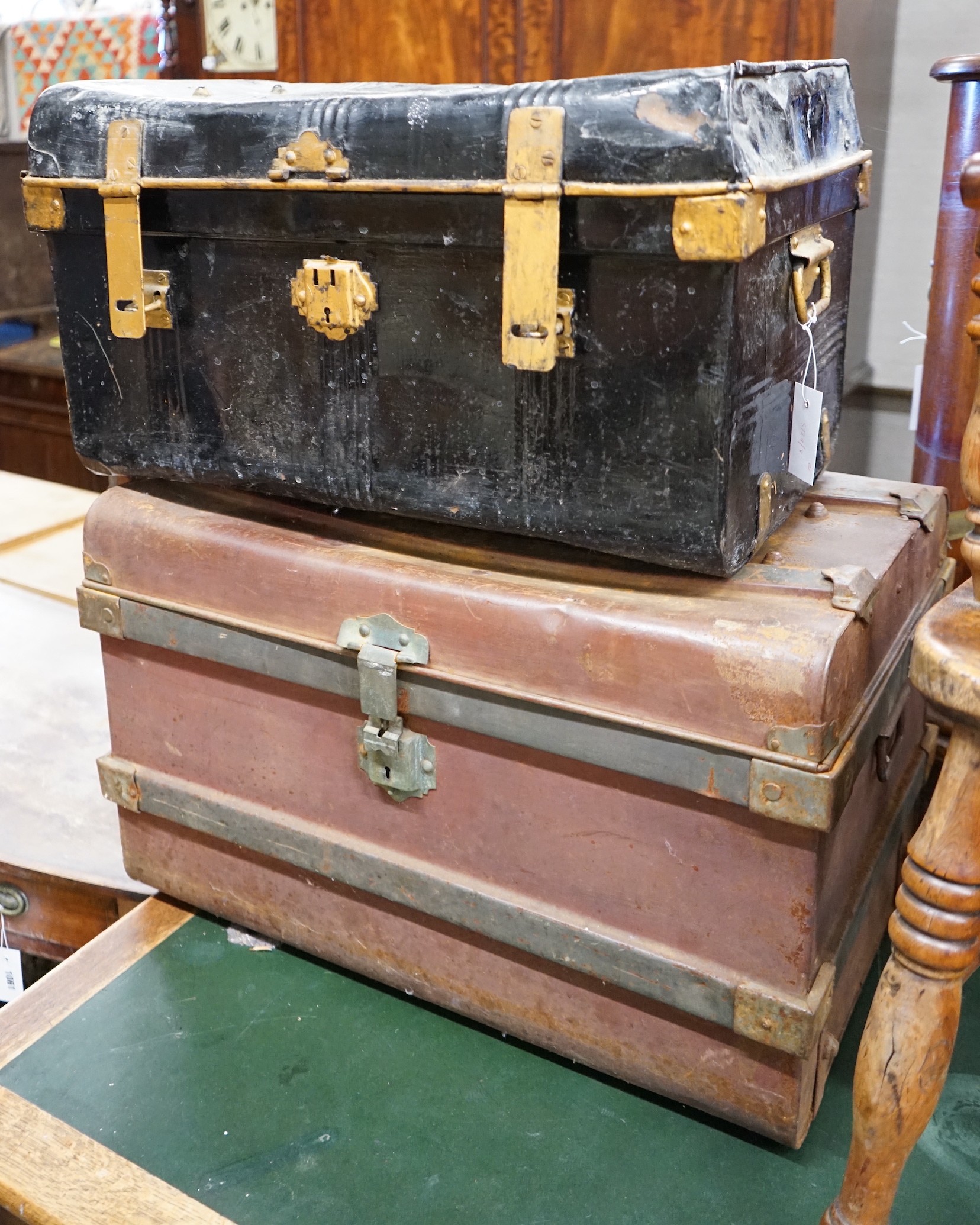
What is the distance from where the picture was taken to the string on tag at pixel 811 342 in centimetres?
110

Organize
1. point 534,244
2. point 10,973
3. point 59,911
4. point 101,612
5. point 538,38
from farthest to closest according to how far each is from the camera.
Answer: point 538,38 → point 10,973 → point 59,911 → point 101,612 → point 534,244

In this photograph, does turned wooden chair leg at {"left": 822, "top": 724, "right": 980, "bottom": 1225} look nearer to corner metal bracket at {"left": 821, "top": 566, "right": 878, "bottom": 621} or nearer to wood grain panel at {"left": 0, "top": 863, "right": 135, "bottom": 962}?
corner metal bracket at {"left": 821, "top": 566, "right": 878, "bottom": 621}

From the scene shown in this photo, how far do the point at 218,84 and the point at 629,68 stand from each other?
136 centimetres

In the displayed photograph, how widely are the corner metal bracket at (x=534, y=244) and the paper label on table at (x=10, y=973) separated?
1.19 m

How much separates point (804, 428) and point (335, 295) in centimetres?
48

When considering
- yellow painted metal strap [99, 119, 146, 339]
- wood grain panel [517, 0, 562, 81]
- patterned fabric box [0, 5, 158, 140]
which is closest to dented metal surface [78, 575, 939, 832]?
yellow painted metal strap [99, 119, 146, 339]

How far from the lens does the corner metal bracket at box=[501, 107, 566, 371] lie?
0.92m

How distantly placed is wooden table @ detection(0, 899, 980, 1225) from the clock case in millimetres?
558

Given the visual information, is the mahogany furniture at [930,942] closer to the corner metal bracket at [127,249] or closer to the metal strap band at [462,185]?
the metal strap band at [462,185]

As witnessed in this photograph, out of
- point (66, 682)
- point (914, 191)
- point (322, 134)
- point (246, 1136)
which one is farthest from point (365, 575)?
point (914, 191)

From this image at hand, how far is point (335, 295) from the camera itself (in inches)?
42.0

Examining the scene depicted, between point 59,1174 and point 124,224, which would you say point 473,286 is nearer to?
point 124,224

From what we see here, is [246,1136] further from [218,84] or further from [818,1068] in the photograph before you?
[218,84]

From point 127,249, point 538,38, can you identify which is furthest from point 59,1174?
point 538,38
